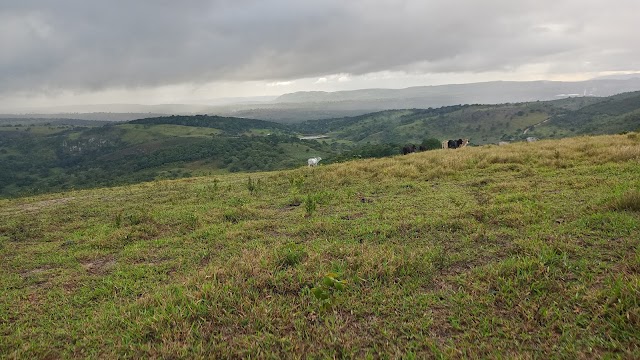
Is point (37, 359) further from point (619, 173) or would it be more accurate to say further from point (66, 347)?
point (619, 173)

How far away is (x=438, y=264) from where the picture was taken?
21.8 ft

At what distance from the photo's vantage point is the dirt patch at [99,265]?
803 centimetres

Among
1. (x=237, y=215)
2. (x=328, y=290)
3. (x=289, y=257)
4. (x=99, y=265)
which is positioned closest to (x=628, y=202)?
(x=328, y=290)

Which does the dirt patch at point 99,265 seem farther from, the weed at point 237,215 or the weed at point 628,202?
the weed at point 628,202

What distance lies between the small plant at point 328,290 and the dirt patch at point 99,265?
5233 mm

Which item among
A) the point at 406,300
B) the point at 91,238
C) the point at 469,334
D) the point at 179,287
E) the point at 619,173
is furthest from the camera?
the point at 619,173

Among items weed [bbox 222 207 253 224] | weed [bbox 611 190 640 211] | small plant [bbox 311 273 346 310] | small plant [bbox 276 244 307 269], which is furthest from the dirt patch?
weed [bbox 611 190 640 211]

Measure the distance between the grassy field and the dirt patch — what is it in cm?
8

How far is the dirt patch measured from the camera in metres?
8.03

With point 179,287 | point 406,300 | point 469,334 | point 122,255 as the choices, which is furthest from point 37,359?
point 469,334

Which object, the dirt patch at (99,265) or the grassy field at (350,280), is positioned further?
the dirt patch at (99,265)

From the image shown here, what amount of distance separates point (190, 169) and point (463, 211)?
168 metres

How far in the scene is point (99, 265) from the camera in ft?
27.7

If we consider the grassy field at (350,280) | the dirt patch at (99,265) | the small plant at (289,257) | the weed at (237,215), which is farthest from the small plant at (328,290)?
the weed at (237,215)
